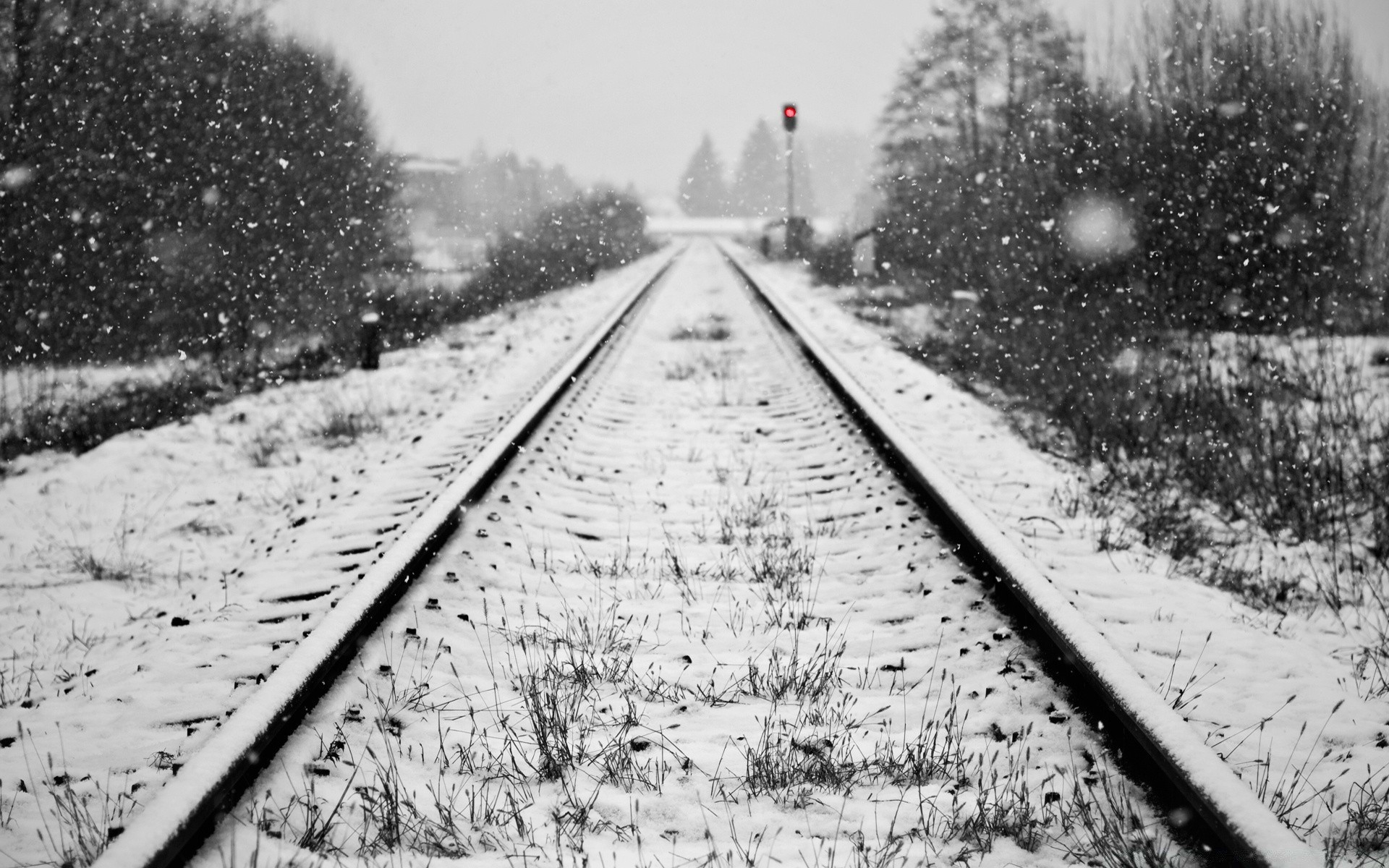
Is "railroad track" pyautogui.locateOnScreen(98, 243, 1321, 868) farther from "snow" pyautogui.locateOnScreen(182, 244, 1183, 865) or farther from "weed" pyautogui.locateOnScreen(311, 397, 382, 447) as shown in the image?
"weed" pyautogui.locateOnScreen(311, 397, 382, 447)

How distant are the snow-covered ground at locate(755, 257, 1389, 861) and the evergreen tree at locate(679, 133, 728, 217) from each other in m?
111

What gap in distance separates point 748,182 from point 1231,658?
109306mm

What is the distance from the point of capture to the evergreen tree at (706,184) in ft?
368

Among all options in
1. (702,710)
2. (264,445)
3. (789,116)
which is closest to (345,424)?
(264,445)

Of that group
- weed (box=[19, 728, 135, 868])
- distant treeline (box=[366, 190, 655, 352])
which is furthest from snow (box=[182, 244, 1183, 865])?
distant treeline (box=[366, 190, 655, 352])

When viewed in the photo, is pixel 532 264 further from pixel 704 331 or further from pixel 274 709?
pixel 274 709

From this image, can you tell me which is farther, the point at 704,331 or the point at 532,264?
the point at 532,264

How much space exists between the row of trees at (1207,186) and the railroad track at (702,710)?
651 centimetres

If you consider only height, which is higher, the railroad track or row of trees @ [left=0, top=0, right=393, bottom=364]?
row of trees @ [left=0, top=0, right=393, bottom=364]

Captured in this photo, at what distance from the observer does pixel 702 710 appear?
2.74m

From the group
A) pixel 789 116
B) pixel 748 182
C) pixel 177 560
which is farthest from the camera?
pixel 748 182

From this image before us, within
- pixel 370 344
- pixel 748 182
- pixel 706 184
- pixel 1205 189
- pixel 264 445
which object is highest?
pixel 706 184

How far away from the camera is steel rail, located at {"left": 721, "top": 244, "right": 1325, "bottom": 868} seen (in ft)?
6.05

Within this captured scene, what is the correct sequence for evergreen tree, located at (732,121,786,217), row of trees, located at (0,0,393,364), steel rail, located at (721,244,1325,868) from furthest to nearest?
evergreen tree, located at (732,121,786,217), row of trees, located at (0,0,393,364), steel rail, located at (721,244,1325,868)
